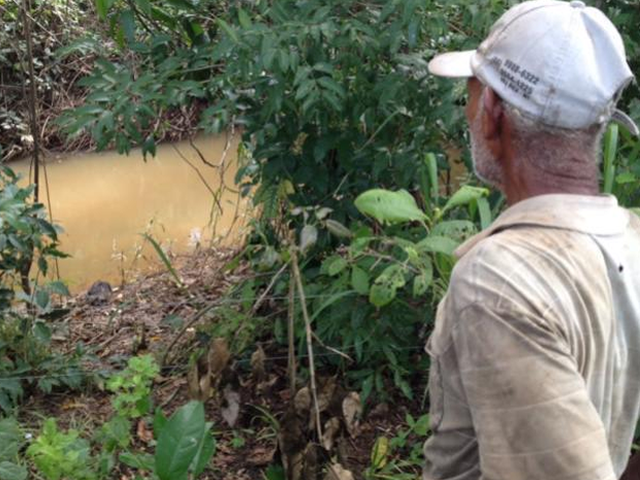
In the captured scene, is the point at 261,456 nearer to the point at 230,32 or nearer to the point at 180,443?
the point at 180,443

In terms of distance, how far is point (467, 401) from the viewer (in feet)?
4.97

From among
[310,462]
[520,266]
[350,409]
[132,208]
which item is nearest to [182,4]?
[350,409]

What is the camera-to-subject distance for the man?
4.58 feet

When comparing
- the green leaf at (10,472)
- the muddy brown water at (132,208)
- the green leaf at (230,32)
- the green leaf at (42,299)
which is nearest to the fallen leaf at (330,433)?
the green leaf at (10,472)

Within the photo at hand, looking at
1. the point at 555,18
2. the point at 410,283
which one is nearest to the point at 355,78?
the point at 410,283

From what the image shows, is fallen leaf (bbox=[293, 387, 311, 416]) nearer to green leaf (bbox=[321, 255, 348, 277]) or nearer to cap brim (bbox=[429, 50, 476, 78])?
green leaf (bbox=[321, 255, 348, 277])

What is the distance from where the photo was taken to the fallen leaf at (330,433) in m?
3.15

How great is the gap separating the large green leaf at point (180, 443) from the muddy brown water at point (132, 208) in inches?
132

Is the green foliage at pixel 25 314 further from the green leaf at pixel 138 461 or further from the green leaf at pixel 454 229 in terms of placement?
the green leaf at pixel 454 229

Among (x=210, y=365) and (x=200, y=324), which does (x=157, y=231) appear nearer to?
(x=200, y=324)

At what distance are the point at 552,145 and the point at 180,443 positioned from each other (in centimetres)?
164

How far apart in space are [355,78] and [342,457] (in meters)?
1.41

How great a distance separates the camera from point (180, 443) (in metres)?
2.78

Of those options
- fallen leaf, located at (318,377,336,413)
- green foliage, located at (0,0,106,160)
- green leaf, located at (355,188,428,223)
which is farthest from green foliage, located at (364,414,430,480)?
green foliage, located at (0,0,106,160)
